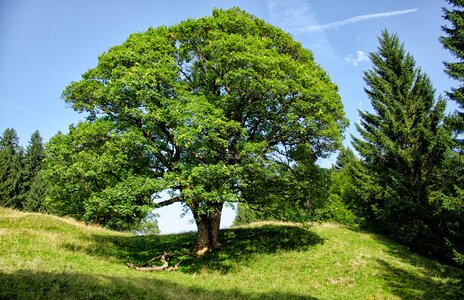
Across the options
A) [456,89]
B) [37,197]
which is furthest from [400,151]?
[37,197]

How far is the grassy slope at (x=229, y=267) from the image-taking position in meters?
10.2

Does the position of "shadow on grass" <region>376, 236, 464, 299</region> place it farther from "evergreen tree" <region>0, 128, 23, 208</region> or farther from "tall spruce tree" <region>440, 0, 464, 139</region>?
"evergreen tree" <region>0, 128, 23, 208</region>

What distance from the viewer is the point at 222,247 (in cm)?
2141

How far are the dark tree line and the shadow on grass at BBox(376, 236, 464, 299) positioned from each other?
62.1 metres

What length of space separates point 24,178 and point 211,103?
73.3 metres

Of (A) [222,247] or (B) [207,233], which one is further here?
(A) [222,247]

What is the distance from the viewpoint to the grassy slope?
10188 mm

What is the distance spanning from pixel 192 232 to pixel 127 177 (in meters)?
13.2

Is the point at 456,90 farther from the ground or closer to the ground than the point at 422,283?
farther from the ground

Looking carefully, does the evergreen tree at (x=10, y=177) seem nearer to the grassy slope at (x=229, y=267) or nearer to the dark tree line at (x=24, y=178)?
the dark tree line at (x=24, y=178)

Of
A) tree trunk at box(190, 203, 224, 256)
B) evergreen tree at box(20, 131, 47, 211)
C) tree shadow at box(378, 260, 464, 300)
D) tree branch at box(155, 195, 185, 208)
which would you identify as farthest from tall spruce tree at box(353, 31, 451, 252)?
evergreen tree at box(20, 131, 47, 211)

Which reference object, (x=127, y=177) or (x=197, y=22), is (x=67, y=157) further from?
(x=197, y=22)

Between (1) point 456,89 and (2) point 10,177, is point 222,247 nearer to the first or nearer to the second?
(1) point 456,89

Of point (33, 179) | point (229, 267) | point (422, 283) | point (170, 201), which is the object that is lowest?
point (422, 283)
